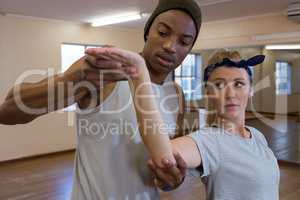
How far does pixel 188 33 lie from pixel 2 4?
427cm

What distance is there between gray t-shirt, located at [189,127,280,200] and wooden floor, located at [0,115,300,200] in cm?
282

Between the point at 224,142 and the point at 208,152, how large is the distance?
10cm

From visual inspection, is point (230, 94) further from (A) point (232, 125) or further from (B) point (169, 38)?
(B) point (169, 38)

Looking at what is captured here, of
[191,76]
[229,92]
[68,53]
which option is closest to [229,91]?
[229,92]

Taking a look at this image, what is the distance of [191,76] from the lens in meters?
8.91

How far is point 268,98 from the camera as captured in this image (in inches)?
460

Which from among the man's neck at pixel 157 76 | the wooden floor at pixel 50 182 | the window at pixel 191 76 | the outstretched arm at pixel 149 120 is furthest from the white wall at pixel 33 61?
the outstretched arm at pixel 149 120

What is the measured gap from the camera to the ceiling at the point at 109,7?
4.28 m

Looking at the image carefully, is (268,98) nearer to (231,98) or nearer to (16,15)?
(16,15)

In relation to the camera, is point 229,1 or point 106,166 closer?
point 106,166

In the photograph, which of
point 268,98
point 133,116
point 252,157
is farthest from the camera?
point 268,98

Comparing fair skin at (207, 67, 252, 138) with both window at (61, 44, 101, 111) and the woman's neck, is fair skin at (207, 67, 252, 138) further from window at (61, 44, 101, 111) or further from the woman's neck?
window at (61, 44, 101, 111)

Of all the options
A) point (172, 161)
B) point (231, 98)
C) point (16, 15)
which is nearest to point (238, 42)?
point (16, 15)

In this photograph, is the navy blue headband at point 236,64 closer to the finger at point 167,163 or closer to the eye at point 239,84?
the eye at point 239,84
